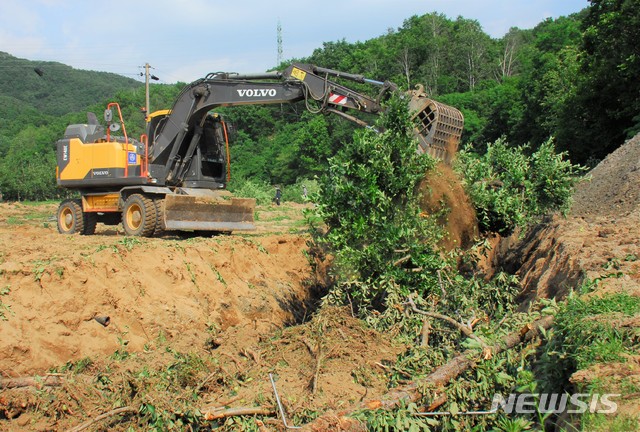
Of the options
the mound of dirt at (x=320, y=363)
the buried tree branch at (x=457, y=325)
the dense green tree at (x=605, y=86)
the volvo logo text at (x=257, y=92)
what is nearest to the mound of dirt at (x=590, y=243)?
the buried tree branch at (x=457, y=325)

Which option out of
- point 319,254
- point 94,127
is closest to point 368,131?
point 319,254

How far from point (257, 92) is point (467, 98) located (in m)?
50.1

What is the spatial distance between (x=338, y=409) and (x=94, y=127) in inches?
433

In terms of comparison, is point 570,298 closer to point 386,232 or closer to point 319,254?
point 386,232

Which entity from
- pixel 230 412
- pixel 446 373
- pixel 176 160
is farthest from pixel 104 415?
pixel 176 160

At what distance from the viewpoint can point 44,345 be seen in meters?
7.54

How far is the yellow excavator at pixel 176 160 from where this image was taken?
40.0ft

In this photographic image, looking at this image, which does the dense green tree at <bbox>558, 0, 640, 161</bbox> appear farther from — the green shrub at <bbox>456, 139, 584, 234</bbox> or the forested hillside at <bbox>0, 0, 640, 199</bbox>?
the green shrub at <bbox>456, 139, 584, 234</bbox>

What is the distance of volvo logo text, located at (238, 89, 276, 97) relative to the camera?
12.3 m

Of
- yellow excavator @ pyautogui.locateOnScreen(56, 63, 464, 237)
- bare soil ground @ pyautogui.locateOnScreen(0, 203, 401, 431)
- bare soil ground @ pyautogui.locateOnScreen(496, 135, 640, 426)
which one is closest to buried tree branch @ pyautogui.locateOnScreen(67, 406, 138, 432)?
bare soil ground @ pyautogui.locateOnScreen(0, 203, 401, 431)

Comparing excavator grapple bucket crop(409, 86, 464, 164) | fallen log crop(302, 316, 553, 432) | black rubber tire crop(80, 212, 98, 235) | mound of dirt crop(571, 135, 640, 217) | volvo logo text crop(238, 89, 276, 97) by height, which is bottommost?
fallen log crop(302, 316, 553, 432)

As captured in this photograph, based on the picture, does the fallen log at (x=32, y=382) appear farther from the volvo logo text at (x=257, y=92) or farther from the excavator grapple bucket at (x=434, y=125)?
the volvo logo text at (x=257, y=92)

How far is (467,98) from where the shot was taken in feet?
194

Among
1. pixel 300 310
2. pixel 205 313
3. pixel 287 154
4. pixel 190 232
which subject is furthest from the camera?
pixel 287 154
